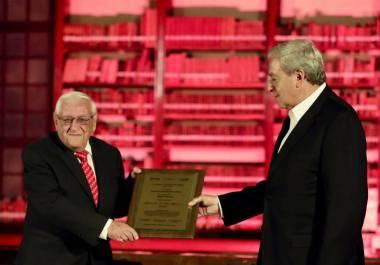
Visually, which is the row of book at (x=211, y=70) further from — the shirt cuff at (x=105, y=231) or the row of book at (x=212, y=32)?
the shirt cuff at (x=105, y=231)

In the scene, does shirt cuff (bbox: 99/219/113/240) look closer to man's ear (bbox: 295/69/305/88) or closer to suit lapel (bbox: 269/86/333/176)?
suit lapel (bbox: 269/86/333/176)

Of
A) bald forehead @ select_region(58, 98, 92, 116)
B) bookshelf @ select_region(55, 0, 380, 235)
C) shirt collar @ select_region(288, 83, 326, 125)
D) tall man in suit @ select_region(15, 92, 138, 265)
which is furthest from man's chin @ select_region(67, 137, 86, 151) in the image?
bookshelf @ select_region(55, 0, 380, 235)

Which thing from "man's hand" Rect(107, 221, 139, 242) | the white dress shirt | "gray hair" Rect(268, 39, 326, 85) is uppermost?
"gray hair" Rect(268, 39, 326, 85)

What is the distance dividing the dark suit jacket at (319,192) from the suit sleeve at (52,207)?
0.76 metres

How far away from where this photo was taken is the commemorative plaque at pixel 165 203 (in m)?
2.93

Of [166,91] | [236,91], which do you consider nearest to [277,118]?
[236,91]

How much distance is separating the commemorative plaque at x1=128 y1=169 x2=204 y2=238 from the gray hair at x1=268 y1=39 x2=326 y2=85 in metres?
0.85

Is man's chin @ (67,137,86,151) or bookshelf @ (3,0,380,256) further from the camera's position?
bookshelf @ (3,0,380,256)

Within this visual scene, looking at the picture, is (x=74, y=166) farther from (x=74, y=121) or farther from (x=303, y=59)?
(x=303, y=59)

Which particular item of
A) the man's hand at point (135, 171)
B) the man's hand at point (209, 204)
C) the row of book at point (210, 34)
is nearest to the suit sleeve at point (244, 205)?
the man's hand at point (209, 204)

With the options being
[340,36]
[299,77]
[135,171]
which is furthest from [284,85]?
[340,36]

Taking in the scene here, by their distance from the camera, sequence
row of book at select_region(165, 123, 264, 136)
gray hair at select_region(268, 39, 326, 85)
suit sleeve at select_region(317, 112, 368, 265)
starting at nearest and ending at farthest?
suit sleeve at select_region(317, 112, 368, 265) → gray hair at select_region(268, 39, 326, 85) → row of book at select_region(165, 123, 264, 136)

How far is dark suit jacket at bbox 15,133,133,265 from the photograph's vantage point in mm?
2801

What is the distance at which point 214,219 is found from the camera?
607 cm
